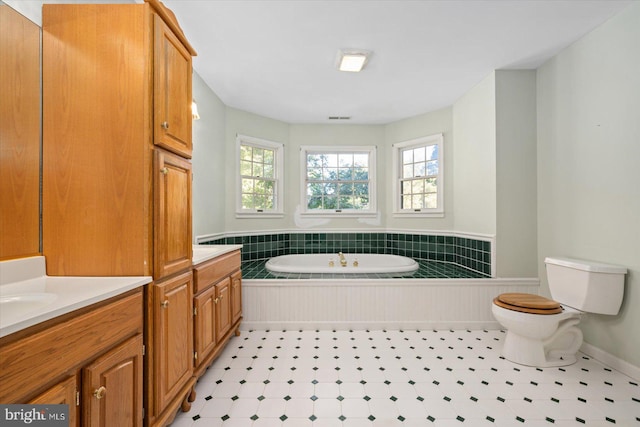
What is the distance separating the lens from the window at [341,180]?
4.17 meters

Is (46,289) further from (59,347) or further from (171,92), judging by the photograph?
(171,92)

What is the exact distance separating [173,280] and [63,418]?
645 mm

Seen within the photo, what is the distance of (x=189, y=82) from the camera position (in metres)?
1.62

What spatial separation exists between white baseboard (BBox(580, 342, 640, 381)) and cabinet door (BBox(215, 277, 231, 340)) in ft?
9.46

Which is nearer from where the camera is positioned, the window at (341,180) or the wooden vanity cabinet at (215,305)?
the wooden vanity cabinet at (215,305)

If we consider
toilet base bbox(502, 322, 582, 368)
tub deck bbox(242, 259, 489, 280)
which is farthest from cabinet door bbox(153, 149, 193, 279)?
toilet base bbox(502, 322, 582, 368)

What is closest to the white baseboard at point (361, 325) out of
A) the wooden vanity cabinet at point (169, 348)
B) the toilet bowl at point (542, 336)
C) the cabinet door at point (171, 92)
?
the toilet bowl at point (542, 336)

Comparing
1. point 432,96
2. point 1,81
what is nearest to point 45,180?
point 1,81

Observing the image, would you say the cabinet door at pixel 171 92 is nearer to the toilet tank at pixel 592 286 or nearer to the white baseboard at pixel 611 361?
the toilet tank at pixel 592 286

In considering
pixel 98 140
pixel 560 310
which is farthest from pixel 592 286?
pixel 98 140

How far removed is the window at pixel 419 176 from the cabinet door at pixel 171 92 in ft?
10.0

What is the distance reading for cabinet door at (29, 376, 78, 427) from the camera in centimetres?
79

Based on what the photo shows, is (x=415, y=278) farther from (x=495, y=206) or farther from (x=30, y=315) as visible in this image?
(x=30, y=315)

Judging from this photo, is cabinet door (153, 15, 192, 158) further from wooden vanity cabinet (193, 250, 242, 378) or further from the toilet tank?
the toilet tank
